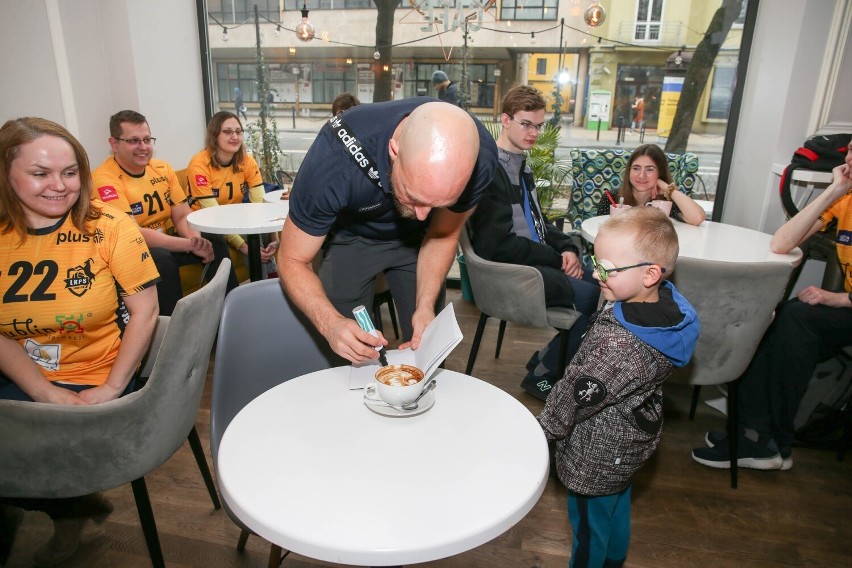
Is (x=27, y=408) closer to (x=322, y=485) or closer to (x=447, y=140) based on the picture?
(x=322, y=485)

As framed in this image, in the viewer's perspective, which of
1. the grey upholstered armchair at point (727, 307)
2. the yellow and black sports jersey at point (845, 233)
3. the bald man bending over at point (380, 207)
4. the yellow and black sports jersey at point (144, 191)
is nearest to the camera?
the bald man bending over at point (380, 207)

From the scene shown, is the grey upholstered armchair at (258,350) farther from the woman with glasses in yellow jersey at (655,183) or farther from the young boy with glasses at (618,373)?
the woman with glasses in yellow jersey at (655,183)

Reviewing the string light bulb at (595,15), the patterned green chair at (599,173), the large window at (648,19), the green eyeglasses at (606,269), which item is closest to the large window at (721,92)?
the patterned green chair at (599,173)

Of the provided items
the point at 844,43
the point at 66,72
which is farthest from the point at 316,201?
the point at 844,43

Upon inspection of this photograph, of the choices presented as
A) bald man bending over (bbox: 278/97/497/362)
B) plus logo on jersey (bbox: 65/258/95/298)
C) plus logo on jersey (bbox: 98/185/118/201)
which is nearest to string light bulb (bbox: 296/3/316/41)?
plus logo on jersey (bbox: 98/185/118/201)

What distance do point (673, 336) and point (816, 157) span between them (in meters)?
2.45

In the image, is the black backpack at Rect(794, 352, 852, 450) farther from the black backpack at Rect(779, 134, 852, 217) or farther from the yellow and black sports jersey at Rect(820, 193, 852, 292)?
the black backpack at Rect(779, 134, 852, 217)

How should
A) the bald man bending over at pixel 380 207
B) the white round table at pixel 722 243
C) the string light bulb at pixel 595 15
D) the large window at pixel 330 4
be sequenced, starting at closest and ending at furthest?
1. the bald man bending over at pixel 380 207
2. the white round table at pixel 722 243
3. the string light bulb at pixel 595 15
4. the large window at pixel 330 4

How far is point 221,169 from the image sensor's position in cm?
369

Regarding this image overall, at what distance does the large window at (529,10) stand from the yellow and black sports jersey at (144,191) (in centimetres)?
281

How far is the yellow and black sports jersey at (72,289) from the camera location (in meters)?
1.58

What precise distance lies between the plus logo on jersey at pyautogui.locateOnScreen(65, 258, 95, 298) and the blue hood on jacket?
152cm

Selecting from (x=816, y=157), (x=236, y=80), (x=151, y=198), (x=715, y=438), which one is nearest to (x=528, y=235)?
(x=715, y=438)

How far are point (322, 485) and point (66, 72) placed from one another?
12.8 feet
